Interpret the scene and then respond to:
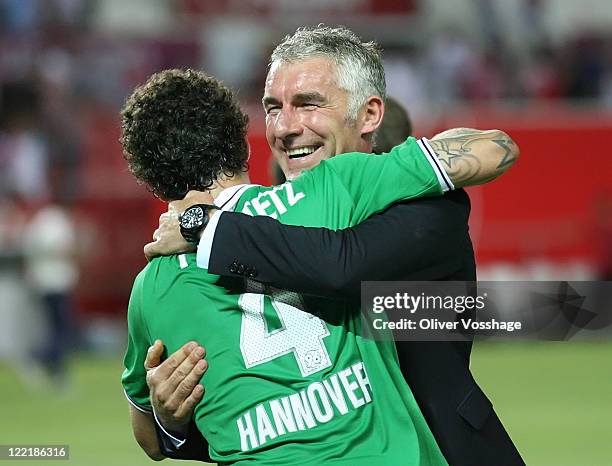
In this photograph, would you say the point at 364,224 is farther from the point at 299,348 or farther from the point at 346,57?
the point at 346,57

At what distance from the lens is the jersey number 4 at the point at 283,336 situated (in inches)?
128

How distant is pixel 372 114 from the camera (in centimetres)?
401

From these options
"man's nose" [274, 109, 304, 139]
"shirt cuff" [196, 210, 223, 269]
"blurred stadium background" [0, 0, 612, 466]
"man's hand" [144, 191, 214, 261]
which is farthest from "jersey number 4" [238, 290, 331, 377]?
"blurred stadium background" [0, 0, 612, 466]

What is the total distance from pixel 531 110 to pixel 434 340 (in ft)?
41.4

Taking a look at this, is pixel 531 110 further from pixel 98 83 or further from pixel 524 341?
pixel 98 83

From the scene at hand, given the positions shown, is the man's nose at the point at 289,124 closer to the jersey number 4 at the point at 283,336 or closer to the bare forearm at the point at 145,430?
the jersey number 4 at the point at 283,336

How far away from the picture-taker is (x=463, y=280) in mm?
3689

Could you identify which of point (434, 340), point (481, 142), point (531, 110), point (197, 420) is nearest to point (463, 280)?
point (434, 340)

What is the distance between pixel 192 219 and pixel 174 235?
0.37 feet

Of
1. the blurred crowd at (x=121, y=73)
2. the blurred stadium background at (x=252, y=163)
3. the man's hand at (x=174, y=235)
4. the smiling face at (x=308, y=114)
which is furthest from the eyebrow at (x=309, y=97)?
the blurred crowd at (x=121, y=73)

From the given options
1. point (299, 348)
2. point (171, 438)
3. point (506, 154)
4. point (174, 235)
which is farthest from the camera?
point (171, 438)

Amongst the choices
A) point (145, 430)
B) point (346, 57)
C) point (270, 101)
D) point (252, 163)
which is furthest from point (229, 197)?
point (252, 163)

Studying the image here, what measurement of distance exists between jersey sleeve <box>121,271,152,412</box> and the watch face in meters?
0.21

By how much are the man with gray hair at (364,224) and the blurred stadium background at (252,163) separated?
4.83 metres
